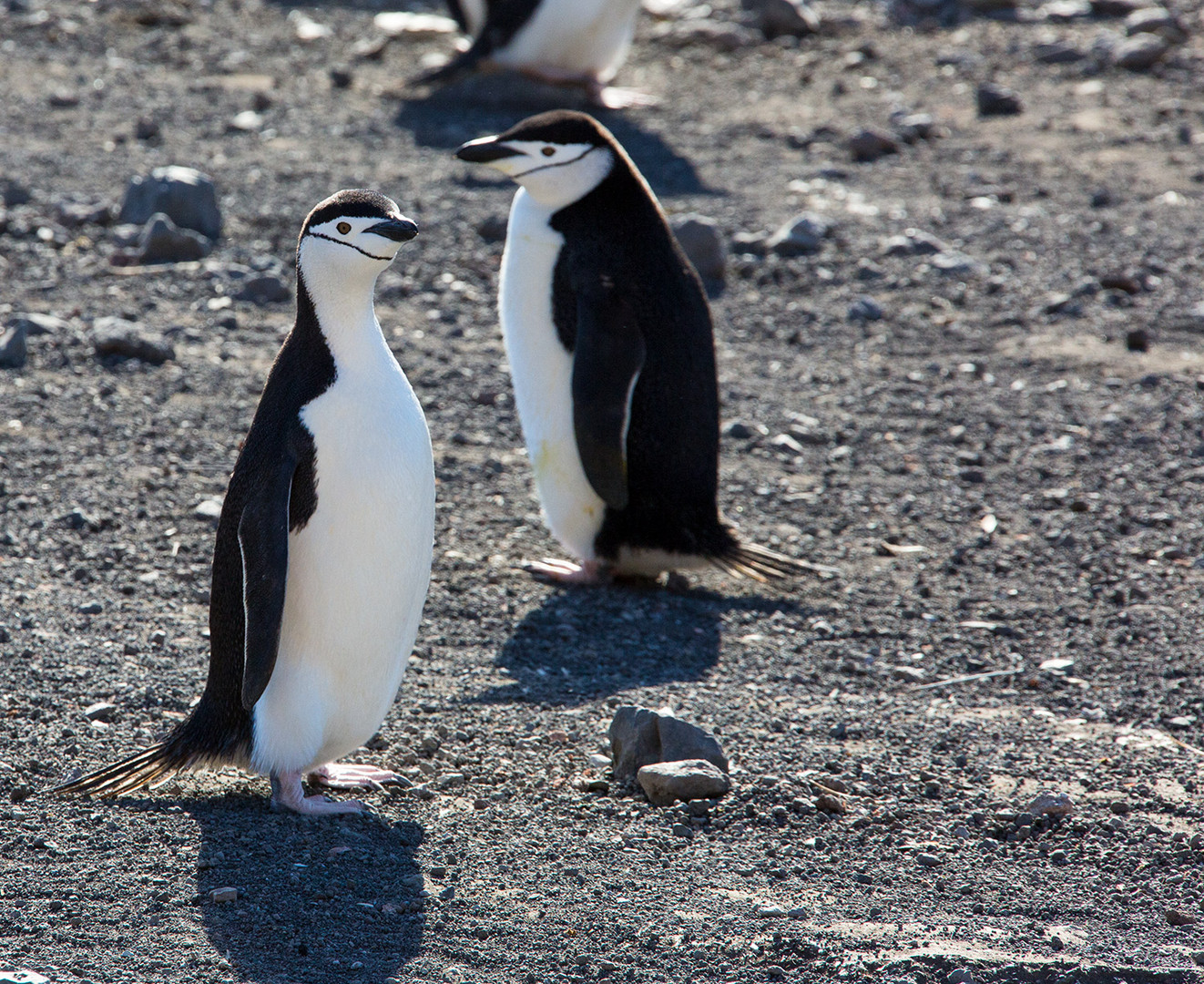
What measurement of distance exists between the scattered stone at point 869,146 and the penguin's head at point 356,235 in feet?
A: 18.8

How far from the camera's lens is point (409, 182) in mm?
7832

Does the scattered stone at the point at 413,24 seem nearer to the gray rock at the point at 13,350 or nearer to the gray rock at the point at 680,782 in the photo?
the gray rock at the point at 13,350

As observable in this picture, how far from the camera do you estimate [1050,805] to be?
3223 millimetres

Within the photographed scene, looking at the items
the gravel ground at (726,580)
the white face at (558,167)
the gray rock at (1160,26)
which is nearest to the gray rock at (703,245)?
the gravel ground at (726,580)

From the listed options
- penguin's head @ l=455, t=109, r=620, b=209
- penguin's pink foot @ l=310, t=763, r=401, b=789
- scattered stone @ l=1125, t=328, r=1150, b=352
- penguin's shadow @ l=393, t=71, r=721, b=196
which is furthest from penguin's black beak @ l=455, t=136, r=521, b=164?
penguin's shadow @ l=393, t=71, r=721, b=196

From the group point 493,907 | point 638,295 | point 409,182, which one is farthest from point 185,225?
point 493,907

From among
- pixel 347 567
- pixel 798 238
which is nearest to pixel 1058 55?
pixel 798 238

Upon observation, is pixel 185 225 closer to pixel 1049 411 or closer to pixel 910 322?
pixel 910 322

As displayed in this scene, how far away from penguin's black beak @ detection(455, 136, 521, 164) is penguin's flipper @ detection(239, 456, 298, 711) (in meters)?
1.98

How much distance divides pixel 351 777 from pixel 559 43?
688cm

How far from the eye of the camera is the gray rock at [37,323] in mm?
5688

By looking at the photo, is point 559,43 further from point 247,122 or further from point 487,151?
point 487,151

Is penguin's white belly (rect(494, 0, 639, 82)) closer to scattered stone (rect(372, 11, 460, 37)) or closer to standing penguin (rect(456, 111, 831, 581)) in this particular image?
scattered stone (rect(372, 11, 460, 37))

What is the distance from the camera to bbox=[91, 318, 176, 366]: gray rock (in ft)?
18.5
